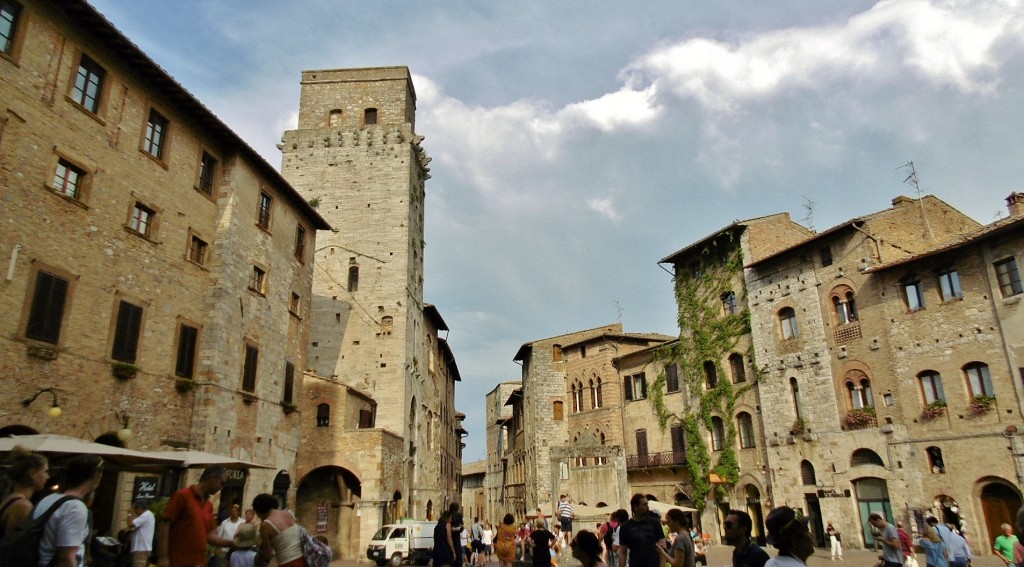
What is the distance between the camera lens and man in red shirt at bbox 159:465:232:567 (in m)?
6.37

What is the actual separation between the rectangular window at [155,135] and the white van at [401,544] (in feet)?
50.3

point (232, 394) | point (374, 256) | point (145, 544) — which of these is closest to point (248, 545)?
point (145, 544)

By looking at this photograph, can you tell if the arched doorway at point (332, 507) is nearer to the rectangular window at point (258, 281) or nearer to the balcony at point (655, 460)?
the rectangular window at point (258, 281)

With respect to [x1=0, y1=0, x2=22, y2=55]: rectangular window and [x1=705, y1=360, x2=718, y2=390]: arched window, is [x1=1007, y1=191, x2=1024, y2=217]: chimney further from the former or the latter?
[x1=0, y1=0, x2=22, y2=55]: rectangular window

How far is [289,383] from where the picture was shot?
23.9m

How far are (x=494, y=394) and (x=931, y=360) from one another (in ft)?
161

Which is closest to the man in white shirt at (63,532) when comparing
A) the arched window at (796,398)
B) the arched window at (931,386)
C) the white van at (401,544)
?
the white van at (401,544)

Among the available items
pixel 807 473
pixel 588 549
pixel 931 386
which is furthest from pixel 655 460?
pixel 588 549

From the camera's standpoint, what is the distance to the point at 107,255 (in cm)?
1583

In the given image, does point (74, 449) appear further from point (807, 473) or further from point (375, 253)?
point (807, 473)

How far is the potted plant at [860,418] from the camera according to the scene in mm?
26375

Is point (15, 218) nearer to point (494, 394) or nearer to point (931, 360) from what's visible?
point (931, 360)

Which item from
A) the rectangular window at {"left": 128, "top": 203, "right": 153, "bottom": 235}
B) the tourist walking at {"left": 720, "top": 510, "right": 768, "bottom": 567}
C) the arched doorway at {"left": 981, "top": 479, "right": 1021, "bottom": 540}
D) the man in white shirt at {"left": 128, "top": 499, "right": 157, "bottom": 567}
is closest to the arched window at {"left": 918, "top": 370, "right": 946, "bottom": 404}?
the arched doorway at {"left": 981, "top": 479, "right": 1021, "bottom": 540}

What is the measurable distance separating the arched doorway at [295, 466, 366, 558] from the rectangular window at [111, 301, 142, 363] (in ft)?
38.1
